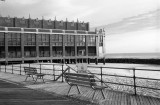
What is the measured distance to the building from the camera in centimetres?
7125

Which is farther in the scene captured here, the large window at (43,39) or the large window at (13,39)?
the large window at (43,39)

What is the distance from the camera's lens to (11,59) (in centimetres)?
6575

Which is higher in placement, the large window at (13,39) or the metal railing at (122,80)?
the large window at (13,39)

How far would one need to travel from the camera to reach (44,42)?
79438 millimetres

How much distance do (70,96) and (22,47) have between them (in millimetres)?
64733

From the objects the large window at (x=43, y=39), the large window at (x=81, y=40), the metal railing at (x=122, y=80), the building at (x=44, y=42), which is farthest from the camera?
the large window at (x=81, y=40)

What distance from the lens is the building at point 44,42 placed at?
71.2 metres

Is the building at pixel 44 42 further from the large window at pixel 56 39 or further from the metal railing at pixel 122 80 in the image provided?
the metal railing at pixel 122 80

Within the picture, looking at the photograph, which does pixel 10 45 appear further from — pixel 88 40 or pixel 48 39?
pixel 88 40

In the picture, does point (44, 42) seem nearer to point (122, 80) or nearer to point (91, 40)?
point (91, 40)

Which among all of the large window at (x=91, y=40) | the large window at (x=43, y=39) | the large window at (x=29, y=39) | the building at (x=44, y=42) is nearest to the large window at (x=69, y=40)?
the building at (x=44, y=42)

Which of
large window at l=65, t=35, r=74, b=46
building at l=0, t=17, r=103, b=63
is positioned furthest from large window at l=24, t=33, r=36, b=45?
large window at l=65, t=35, r=74, b=46

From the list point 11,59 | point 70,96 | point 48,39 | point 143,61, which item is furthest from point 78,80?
point 143,61

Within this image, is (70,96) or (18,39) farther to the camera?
(18,39)
